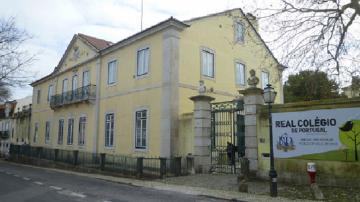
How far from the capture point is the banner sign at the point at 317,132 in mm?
12430

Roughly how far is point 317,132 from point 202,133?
589 centimetres

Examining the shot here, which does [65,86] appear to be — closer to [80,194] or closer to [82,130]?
[82,130]

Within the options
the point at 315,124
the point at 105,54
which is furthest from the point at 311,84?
the point at 105,54

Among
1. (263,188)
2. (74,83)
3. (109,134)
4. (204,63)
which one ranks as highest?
(74,83)

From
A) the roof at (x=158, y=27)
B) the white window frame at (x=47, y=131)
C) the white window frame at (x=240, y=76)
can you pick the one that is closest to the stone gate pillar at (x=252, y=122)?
the roof at (x=158, y=27)

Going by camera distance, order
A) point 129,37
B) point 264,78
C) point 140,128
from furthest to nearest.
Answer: point 264,78 < point 129,37 < point 140,128

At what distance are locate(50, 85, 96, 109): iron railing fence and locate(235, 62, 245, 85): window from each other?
1012cm

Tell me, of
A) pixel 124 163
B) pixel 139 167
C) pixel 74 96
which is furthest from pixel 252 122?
pixel 74 96

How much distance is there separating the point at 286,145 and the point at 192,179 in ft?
14.0

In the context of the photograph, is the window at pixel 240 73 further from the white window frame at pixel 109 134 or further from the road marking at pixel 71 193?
the road marking at pixel 71 193

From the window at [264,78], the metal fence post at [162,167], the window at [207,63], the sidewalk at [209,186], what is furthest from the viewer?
the window at [264,78]

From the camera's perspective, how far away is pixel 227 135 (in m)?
18.2

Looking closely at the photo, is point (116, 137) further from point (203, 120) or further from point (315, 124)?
point (315, 124)

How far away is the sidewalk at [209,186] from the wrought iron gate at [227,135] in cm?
124
